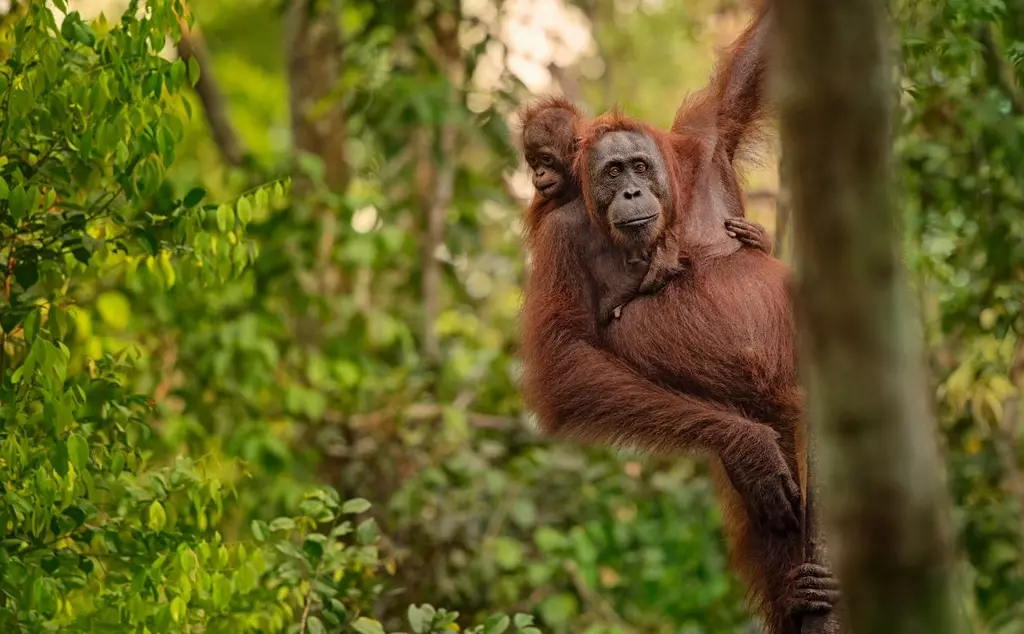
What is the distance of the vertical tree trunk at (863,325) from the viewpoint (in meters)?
1.61

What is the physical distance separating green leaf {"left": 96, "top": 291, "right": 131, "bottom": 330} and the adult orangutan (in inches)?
98.7

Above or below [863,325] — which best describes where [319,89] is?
above

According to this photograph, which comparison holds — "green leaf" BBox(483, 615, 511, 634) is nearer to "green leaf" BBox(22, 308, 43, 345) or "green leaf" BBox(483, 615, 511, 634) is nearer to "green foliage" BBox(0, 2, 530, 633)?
"green foliage" BBox(0, 2, 530, 633)

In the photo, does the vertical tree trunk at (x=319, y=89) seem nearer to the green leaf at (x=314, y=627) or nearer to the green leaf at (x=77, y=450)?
the green leaf at (x=314, y=627)

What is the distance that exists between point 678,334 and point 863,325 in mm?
2412

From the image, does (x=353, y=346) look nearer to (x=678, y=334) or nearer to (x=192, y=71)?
(x=678, y=334)

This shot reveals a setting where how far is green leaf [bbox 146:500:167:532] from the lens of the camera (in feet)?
11.1

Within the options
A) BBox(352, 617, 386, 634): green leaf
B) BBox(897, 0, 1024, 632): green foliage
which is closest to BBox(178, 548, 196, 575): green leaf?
BBox(352, 617, 386, 634): green leaf

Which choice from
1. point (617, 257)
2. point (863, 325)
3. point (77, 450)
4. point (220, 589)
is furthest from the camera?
point (617, 257)

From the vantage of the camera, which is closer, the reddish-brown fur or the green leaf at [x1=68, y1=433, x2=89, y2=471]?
the green leaf at [x1=68, y1=433, x2=89, y2=471]

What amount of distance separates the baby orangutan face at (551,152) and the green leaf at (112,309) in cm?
236

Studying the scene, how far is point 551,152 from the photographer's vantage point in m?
4.58

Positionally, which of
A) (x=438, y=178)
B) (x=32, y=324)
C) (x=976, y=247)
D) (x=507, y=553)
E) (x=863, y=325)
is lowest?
(x=507, y=553)

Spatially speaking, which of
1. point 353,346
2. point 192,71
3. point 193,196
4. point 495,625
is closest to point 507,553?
point 353,346
